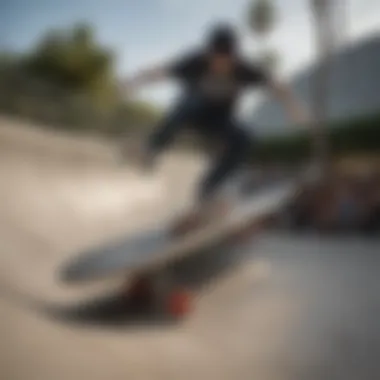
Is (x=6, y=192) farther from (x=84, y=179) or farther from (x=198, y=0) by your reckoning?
(x=198, y=0)

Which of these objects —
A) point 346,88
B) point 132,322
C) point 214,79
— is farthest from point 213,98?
point 132,322

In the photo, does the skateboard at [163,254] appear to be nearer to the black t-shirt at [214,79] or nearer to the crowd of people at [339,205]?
the crowd of people at [339,205]

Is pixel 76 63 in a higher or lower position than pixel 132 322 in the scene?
higher

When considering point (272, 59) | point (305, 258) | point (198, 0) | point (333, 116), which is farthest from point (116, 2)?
point (305, 258)

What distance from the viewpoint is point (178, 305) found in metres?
0.94

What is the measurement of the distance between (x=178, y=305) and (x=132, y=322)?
0.23ft

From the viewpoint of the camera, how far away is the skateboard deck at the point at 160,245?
2.99ft

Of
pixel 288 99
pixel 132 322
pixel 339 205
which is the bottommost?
pixel 132 322

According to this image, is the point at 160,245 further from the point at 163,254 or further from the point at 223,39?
the point at 223,39

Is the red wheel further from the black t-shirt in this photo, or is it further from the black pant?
the black t-shirt

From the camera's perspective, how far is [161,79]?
948mm

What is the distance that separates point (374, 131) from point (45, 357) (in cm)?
56

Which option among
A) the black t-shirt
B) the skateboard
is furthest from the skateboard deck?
the black t-shirt

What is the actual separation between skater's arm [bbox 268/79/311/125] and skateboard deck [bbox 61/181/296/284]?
96 mm
